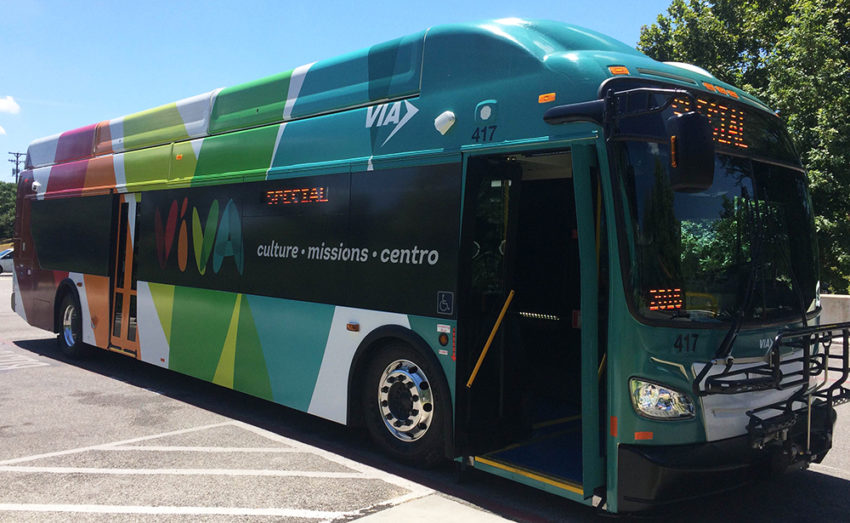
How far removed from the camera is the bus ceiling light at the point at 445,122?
5.02m

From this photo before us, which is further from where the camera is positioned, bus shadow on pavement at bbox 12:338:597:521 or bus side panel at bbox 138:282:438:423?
bus side panel at bbox 138:282:438:423

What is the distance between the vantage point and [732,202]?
4348mm

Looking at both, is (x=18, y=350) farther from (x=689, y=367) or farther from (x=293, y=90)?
(x=689, y=367)

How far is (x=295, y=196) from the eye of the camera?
641cm

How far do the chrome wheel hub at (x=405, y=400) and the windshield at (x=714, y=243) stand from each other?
1.94m

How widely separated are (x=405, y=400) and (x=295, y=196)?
2293mm

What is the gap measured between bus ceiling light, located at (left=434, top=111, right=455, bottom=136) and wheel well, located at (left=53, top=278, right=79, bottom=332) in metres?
7.41

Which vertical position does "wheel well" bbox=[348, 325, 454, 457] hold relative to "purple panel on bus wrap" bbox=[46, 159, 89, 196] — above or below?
below

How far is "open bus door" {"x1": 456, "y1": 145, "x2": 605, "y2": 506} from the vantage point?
4.09 meters

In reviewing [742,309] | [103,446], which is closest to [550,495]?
[742,309]

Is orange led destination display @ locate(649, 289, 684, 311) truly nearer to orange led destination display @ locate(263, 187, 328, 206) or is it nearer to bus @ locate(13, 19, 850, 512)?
bus @ locate(13, 19, 850, 512)

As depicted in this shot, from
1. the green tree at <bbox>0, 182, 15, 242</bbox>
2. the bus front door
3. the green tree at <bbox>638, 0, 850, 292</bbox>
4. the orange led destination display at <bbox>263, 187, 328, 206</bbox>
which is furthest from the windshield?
the green tree at <bbox>0, 182, 15, 242</bbox>

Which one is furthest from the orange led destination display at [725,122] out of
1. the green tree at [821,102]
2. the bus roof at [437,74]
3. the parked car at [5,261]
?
the parked car at [5,261]

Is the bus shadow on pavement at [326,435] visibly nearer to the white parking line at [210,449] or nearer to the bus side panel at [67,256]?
the white parking line at [210,449]
